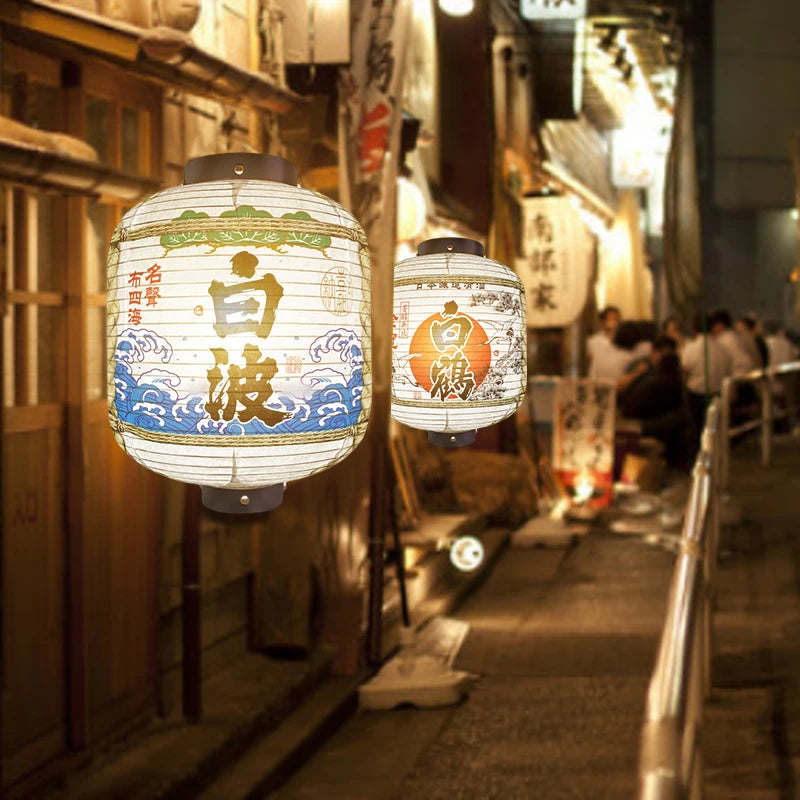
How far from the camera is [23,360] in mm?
6469

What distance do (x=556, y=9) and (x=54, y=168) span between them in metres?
14.3

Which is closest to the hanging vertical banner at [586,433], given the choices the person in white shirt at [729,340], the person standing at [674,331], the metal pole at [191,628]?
the person in white shirt at [729,340]

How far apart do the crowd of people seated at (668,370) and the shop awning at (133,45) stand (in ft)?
44.4

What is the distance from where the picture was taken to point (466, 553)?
12219 millimetres

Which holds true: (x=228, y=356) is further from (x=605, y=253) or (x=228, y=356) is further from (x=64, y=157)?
(x=605, y=253)

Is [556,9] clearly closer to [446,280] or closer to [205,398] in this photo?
[446,280]

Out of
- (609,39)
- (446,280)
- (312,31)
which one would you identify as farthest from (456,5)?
(446,280)

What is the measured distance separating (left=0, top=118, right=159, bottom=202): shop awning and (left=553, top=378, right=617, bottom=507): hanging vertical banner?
12190 mm

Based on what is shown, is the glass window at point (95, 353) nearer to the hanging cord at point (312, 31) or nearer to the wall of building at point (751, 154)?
the hanging cord at point (312, 31)

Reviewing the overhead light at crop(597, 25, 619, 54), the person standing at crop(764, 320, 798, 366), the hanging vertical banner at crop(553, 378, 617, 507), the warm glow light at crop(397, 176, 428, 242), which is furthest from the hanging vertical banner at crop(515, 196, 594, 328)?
the person standing at crop(764, 320, 798, 366)

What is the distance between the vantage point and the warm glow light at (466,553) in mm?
12164

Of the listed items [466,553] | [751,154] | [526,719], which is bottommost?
[526,719]

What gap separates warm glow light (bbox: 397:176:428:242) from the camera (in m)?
11.9

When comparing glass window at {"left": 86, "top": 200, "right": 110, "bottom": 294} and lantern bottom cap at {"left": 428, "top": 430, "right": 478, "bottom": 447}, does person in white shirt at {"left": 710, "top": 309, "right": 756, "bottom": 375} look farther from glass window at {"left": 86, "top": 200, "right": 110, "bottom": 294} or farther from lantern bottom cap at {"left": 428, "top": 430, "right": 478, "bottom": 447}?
lantern bottom cap at {"left": 428, "top": 430, "right": 478, "bottom": 447}
